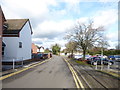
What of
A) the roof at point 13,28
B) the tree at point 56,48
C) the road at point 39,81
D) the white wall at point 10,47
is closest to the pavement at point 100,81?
the road at point 39,81

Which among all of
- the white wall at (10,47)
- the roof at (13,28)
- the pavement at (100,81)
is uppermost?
the roof at (13,28)

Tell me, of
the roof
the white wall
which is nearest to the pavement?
the white wall

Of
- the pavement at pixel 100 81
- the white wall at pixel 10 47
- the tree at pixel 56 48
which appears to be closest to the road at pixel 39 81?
the pavement at pixel 100 81

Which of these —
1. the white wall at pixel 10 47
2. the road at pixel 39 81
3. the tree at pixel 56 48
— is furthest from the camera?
the tree at pixel 56 48

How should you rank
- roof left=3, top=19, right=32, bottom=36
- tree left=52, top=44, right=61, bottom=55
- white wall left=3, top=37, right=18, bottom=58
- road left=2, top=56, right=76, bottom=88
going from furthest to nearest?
tree left=52, top=44, right=61, bottom=55 < roof left=3, top=19, right=32, bottom=36 < white wall left=3, top=37, right=18, bottom=58 < road left=2, top=56, right=76, bottom=88

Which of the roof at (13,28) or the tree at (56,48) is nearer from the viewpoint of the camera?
the roof at (13,28)

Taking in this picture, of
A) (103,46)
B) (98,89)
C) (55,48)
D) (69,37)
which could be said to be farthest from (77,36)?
(55,48)

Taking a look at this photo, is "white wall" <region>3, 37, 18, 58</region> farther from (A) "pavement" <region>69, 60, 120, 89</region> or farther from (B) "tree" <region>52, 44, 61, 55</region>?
(B) "tree" <region>52, 44, 61, 55</region>

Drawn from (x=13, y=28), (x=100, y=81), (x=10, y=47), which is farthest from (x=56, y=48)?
(x=100, y=81)

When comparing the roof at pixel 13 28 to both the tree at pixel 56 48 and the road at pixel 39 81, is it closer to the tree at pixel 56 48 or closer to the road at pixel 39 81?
the road at pixel 39 81

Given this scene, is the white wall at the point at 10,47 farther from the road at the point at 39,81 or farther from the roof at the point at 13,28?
the road at the point at 39,81

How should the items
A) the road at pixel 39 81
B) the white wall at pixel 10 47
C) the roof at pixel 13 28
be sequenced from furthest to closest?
the roof at pixel 13 28, the white wall at pixel 10 47, the road at pixel 39 81

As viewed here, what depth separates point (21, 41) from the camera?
981 inches

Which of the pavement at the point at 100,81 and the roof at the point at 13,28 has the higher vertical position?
the roof at the point at 13,28
